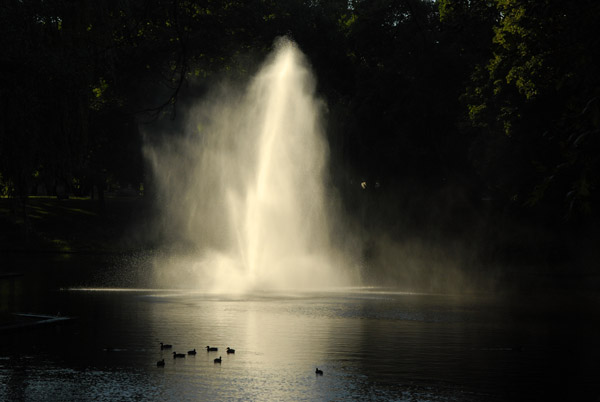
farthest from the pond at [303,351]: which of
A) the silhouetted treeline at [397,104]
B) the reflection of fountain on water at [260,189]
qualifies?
the reflection of fountain on water at [260,189]

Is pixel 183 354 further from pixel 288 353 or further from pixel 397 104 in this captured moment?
pixel 397 104

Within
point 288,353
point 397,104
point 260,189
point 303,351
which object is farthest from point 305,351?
point 397,104

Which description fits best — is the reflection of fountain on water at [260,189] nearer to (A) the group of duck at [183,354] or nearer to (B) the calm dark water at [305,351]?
(B) the calm dark water at [305,351]

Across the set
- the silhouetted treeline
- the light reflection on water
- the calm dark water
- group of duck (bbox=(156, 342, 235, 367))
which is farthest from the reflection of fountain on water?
group of duck (bbox=(156, 342, 235, 367))

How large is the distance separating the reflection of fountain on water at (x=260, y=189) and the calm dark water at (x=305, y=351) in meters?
8.83

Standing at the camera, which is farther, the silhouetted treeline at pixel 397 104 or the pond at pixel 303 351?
the silhouetted treeline at pixel 397 104

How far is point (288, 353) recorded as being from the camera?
52.1 ft

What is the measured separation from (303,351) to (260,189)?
28512mm

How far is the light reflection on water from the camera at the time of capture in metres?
12.4

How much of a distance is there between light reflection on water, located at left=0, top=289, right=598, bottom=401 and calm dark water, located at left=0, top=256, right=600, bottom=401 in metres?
0.02

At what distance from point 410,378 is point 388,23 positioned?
46.4 metres

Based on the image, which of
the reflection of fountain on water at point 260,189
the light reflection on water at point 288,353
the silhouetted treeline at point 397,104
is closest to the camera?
the light reflection on water at point 288,353

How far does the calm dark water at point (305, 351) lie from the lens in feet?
40.6

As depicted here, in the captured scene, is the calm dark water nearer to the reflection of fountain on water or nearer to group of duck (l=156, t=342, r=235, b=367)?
group of duck (l=156, t=342, r=235, b=367)
